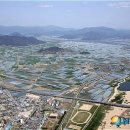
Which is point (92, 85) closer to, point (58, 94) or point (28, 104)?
point (58, 94)

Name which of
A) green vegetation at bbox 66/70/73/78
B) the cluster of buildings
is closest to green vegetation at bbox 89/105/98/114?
the cluster of buildings

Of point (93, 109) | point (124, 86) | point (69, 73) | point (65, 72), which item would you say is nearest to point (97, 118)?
point (93, 109)

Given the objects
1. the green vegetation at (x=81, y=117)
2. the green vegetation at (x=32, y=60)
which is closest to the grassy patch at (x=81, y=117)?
the green vegetation at (x=81, y=117)

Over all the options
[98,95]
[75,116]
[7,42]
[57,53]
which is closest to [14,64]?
[57,53]

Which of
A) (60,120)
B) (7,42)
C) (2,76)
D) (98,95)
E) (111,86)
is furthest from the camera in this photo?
(7,42)

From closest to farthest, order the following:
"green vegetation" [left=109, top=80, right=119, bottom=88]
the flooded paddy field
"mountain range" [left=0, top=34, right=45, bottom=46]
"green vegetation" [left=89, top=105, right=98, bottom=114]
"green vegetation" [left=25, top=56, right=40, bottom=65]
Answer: "green vegetation" [left=89, top=105, right=98, bottom=114] < the flooded paddy field < "green vegetation" [left=109, top=80, right=119, bottom=88] < "green vegetation" [left=25, top=56, right=40, bottom=65] < "mountain range" [left=0, top=34, right=45, bottom=46]

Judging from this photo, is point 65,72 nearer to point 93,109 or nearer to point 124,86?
point 124,86

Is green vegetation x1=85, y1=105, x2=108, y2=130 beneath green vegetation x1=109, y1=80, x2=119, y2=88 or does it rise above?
beneath

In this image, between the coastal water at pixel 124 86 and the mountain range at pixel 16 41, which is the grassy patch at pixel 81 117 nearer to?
the coastal water at pixel 124 86

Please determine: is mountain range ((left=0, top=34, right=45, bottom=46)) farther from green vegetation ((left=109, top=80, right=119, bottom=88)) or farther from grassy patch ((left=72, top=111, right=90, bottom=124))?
grassy patch ((left=72, top=111, right=90, bottom=124))
